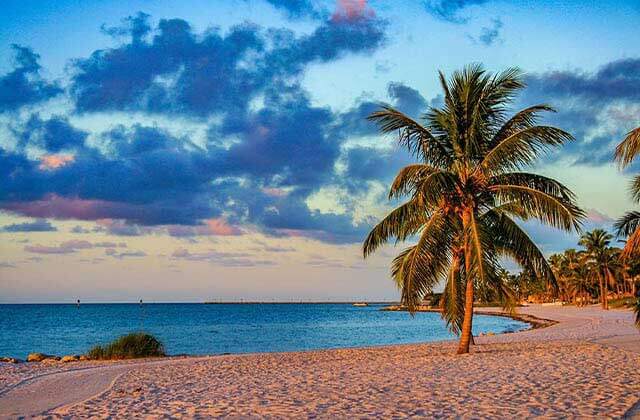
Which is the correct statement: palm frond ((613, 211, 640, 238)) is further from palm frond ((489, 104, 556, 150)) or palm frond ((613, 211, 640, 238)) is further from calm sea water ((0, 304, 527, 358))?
calm sea water ((0, 304, 527, 358))

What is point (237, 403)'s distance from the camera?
1064 centimetres

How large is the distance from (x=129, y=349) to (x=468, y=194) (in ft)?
55.1

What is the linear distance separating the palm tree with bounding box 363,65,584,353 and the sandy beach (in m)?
2.53

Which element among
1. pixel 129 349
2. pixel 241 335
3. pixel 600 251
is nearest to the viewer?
pixel 129 349

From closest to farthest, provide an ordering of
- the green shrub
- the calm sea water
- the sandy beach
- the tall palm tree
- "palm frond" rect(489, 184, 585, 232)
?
1. the sandy beach
2. "palm frond" rect(489, 184, 585, 232)
3. the green shrub
4. the calm sea water
5. the tall palm tree

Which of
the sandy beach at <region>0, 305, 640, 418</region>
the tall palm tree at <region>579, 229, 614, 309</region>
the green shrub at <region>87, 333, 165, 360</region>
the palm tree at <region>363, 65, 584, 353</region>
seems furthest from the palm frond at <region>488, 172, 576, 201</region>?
the tall palm tree at <region>579, 229, 614, 309</region>

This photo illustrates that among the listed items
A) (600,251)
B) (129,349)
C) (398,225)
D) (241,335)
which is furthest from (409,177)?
(600,251)

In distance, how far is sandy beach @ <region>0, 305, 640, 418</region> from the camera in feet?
31.9

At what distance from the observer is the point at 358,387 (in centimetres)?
1215

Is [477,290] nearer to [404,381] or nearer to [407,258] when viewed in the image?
[407,258]

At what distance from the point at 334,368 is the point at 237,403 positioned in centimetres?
587

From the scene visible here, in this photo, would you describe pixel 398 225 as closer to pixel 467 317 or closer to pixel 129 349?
pixel 467 317

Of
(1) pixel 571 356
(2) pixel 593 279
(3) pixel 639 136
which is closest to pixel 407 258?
(1) pixel 571 356

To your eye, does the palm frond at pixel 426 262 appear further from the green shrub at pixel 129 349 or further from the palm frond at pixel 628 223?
the green shrub at pixel 129 349
